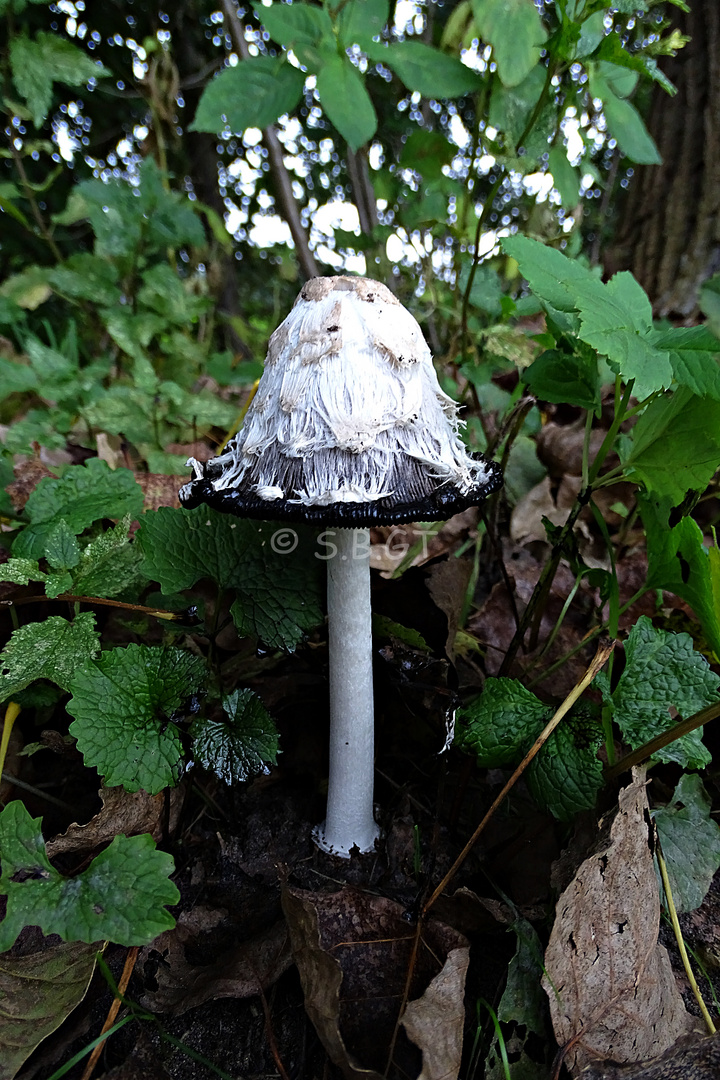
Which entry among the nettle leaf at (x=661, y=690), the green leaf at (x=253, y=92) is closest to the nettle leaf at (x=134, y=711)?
the nettle leaf at (x=661, y=690)

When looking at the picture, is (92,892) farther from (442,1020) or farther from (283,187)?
(283,187)

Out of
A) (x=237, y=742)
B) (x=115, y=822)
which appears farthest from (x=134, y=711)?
(x=115, y=822)

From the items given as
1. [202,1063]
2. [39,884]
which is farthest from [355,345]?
[202,1063]

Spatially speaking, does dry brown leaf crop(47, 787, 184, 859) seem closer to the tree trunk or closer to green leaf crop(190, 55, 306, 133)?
green leaf crop(190, 55, 306, 133)

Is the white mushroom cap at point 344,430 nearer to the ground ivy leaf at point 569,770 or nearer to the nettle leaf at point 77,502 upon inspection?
the nettle leaf at point 77,502

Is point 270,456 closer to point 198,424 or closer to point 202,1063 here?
point 202,1063
